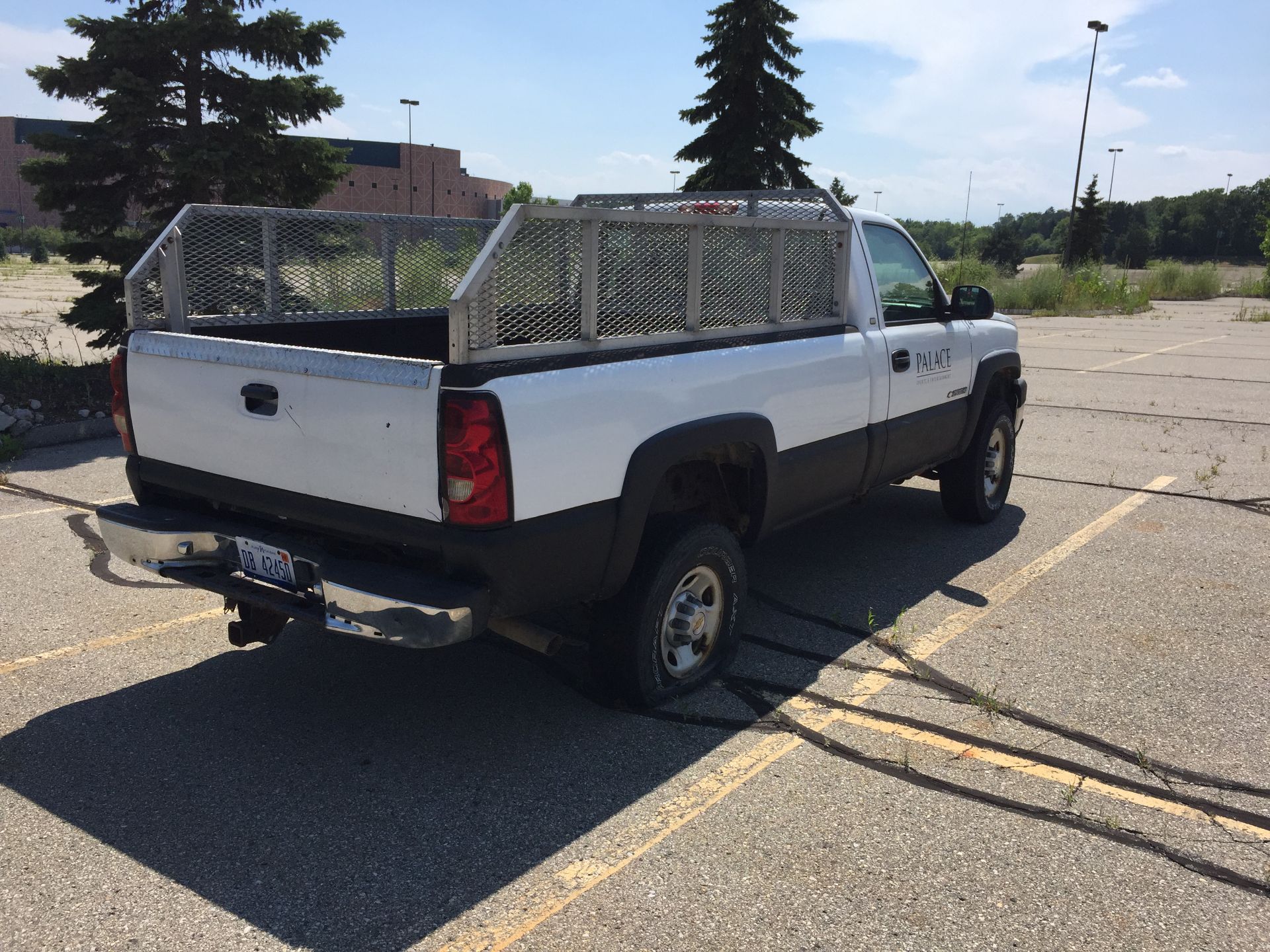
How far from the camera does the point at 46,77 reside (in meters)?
10.2

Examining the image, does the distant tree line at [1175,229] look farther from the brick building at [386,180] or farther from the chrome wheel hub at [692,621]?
the chrome wheel hub at [692,621]

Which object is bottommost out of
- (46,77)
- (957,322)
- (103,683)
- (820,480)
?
(103,683)

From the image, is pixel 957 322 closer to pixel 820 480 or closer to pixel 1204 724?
pixel 820 480

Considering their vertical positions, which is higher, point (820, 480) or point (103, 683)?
point (820, 480)

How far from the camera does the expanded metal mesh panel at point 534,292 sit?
3170mm

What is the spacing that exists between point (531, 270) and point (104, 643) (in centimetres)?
285

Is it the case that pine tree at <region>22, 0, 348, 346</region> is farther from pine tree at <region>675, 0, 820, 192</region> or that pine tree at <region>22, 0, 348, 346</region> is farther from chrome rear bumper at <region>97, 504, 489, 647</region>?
pine tree at <region>675, 0, 820, 192</region>

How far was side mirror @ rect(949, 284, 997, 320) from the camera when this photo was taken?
6047 millimetres

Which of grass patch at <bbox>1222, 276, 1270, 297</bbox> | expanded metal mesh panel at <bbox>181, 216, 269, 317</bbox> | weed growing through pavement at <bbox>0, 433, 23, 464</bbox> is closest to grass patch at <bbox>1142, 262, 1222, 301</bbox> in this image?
grass patch at <bbox>1222, 276, 1270, 297</bbox>

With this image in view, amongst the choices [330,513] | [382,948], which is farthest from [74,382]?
[382,948]

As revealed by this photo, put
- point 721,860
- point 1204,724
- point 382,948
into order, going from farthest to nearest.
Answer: point 1204,724 < point 721,860 < point 382,948

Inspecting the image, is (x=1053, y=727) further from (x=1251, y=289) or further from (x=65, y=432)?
(x=1251, y=289)

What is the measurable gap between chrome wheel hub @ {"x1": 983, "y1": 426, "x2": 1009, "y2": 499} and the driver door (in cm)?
66

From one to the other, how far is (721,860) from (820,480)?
2.23 metres
